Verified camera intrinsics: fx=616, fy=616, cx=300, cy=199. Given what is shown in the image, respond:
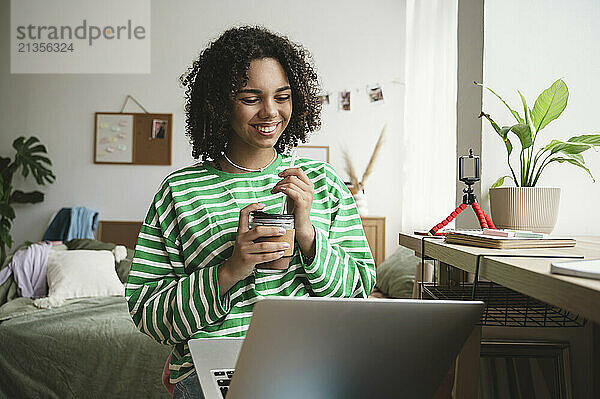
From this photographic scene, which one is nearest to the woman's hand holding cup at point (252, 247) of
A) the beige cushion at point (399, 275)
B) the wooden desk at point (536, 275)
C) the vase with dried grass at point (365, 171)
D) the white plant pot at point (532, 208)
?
the wooden desk at point (536, 275)

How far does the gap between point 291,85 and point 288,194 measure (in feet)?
0.99

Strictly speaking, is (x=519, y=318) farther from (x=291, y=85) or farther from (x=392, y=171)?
(x=392, y=171)

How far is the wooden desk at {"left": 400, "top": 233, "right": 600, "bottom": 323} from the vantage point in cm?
67

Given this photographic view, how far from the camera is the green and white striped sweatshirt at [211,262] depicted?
3.70 feet

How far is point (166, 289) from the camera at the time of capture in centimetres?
116

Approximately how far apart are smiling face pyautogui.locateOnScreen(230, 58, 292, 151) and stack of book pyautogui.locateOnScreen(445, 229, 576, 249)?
1.55 ft

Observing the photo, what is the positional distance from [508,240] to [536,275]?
41 cm

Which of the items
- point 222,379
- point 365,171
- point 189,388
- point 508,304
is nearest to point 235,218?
point 189,388

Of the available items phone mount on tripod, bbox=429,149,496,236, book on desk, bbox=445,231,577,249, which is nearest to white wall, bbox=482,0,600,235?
phone mount on tripod, bbox=429,149,496,236

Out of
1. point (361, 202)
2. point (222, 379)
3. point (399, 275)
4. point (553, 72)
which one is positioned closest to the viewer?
point (222, 379)

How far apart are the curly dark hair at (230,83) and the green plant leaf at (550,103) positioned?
67cm

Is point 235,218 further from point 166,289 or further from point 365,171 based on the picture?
point 365,171

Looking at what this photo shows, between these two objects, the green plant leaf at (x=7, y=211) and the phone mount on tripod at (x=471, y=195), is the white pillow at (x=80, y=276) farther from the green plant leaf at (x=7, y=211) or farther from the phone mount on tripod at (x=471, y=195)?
the phone mount on tripod at (x=471, y=195)

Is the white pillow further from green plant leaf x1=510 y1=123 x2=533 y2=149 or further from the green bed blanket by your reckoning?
green plant leaf x1=510 y1=123 x2=533 y2=149
